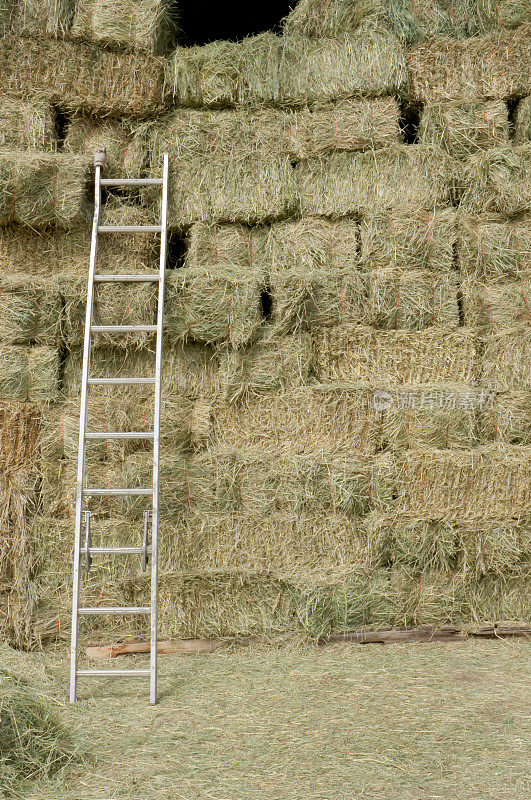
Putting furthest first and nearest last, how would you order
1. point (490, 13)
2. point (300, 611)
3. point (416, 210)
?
point (490, 13)
point (416, 210)
point (300, 611)

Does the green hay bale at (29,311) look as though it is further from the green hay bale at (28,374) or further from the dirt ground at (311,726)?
the dirt ground at (311,726)

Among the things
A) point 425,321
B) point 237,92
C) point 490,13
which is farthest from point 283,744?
point 490,13

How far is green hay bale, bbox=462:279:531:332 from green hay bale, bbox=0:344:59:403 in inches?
117

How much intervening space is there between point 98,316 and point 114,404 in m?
0.62

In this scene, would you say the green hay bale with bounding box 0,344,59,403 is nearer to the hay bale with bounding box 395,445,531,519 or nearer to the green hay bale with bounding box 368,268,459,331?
the green hay bale with bounding box 368,268,459,331

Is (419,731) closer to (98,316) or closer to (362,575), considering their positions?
(362,575)

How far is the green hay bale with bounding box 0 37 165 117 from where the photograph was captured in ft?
18.6

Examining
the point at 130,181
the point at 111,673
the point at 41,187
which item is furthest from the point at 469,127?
the point at 111,673

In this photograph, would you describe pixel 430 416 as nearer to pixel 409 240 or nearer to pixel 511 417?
pixel 511 417

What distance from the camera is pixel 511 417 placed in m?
5.59

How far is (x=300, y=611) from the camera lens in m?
5.37

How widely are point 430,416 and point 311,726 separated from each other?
2.29 metres

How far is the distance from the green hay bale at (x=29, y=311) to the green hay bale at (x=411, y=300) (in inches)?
87.0

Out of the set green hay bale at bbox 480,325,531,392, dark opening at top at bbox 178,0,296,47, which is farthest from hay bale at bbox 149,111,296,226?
dark opening at top at bbox 178,0,296,47
